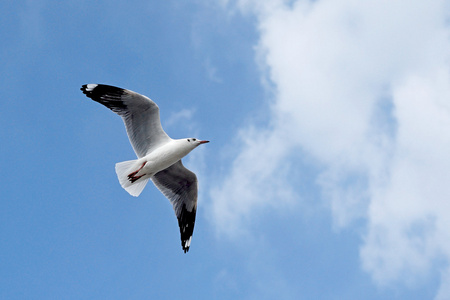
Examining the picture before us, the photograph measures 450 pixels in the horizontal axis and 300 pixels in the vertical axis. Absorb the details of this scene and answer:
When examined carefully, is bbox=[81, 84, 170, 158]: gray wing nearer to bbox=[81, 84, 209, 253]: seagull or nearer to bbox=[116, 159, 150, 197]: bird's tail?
bbox=[81, 84, 209, 253]: seagull

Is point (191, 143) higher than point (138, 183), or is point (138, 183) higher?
point (191, 143)

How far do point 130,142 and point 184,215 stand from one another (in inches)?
74.9

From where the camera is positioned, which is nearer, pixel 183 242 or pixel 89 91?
pixel 89 91

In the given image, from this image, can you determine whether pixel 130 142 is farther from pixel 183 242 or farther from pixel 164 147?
pixel 183 242

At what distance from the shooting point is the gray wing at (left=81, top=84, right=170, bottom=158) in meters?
10.1

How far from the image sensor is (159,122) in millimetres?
10367

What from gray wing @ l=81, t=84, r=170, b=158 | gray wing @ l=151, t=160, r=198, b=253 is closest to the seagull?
gray wing @ l=81, t=84, r=170, b=158

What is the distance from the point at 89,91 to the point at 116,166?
1.45m

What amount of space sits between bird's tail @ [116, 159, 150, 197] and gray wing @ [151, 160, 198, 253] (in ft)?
2.11

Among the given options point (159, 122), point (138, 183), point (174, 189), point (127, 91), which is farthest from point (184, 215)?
point (127, 91)

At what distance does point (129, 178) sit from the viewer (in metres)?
10.4

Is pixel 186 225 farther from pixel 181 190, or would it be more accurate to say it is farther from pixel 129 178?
pixel 129 178

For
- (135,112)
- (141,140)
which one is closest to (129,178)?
(141,140)

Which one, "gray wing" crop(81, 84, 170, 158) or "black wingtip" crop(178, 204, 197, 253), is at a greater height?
"gray wing" crop(81, 84, 170, 158)
